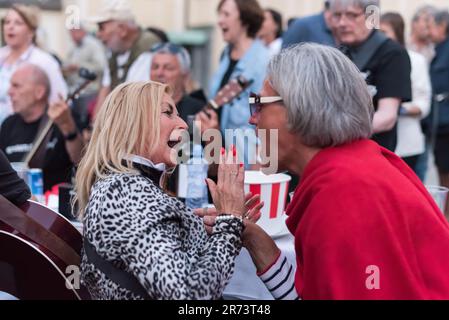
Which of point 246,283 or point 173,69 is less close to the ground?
point 173,69

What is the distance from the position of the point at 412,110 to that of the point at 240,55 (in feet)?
4.01

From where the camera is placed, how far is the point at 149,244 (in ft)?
7.08

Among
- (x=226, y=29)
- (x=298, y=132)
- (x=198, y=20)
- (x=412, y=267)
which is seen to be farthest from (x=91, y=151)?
(x=198, y=20)

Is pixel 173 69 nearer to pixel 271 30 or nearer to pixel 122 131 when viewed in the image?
pixel 122 131

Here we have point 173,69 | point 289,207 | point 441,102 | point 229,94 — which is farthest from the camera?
point 441,102

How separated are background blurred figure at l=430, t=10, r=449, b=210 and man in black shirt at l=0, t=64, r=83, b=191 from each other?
322 cm

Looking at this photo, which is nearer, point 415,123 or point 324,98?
point 324,98

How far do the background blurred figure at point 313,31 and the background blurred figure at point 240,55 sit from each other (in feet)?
0.83

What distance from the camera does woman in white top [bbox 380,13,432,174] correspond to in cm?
504

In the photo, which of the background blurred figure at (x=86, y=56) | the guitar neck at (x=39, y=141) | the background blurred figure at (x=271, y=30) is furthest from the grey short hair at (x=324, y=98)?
the background blurred figure at (x=86, y=56)

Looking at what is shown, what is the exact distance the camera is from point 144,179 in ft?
7.64

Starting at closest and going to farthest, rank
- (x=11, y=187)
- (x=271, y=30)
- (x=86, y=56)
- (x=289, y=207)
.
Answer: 1. (x=289, y=207)
2. (x=11, y=187)
3. (x=271, y=30)
4. (x=86, y=56)

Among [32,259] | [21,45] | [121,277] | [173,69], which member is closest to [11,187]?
[32,259]

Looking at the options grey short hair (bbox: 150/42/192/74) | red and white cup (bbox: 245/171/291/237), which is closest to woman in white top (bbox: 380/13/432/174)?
grey short hair (bbox: 150/42/192/74)
